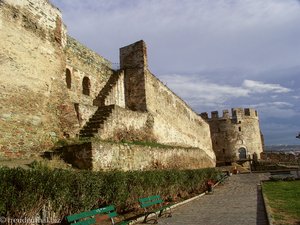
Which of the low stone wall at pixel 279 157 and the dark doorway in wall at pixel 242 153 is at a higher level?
the dark doorway in wall at pixel 242 153

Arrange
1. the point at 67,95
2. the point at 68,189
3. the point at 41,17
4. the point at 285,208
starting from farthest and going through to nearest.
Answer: the point at 67,95, the point at 41,17, the point at 285,208, the point at 68,189

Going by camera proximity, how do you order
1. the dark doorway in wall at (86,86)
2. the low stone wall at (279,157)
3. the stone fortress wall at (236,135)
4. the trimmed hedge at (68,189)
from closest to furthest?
the trimmed hedge at (68,189) < the dark doorway in wall at (86,86) < the low stone wall at (279,157) < the stone fortress wall at (236,135)

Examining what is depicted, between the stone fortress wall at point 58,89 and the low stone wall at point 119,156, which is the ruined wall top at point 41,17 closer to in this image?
the stone fortress wall at point 58,89

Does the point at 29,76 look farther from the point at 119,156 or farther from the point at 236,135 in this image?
the point at 236,135

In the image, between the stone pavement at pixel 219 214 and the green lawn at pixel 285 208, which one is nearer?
the green lawn at pixel 285 208

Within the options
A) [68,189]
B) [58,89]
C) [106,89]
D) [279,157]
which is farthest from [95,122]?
[279,157]

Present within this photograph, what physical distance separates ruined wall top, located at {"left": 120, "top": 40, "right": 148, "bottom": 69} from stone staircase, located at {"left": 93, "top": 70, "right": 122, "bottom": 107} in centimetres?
86

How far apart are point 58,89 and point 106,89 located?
511cm

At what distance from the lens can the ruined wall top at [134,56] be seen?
62.4ft

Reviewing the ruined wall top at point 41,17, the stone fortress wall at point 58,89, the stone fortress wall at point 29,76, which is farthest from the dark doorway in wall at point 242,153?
the stone fortress wall at point 29,76

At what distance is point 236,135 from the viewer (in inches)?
1668

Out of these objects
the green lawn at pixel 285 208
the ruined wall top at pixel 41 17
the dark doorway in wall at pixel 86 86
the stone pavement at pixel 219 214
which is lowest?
the stone pavement at pixel 219 214

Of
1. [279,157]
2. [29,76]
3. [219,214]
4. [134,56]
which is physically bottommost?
[219,214]

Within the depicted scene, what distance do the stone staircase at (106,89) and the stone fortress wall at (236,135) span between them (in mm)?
27226
